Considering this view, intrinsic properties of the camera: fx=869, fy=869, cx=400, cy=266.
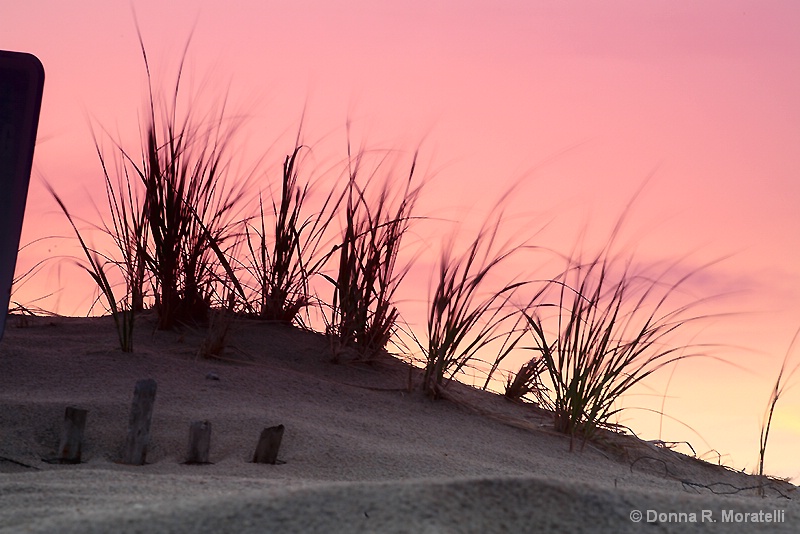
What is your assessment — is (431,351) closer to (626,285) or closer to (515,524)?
(626,285)

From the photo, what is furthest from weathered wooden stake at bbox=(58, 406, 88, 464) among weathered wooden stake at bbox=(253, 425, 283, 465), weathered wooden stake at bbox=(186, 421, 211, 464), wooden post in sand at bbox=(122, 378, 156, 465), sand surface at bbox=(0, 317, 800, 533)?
weathered wooden stake at bbox=(253, 425, 283, 465)

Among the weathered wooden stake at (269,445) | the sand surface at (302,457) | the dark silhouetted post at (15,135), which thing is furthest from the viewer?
the dark silhouetted post at (15,135)

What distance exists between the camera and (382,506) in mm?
1542

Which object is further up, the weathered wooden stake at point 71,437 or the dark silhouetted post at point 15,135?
the dark silhouetted post at point 15,135

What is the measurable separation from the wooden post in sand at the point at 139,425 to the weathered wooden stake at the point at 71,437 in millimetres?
155

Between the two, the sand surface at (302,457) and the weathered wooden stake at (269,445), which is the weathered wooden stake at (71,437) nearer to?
the sand surface at (302,457)

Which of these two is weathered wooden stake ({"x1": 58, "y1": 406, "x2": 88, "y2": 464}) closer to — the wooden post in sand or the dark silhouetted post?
the wooden post in sand

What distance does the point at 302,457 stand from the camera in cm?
256

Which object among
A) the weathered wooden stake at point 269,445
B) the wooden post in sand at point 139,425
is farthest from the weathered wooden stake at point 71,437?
the weathered wooden stake at point 269,445

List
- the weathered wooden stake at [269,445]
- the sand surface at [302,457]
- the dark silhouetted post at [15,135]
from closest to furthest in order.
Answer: the sand surface at [302,457]
the weathered wooden stake at [269,445]
the dark silhouetted post at [15,135]

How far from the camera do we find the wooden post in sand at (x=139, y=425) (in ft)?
8.22

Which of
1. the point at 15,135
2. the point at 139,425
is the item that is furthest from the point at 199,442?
the point at 15,135

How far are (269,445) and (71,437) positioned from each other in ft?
1.96

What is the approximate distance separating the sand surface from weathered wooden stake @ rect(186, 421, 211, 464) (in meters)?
0.06
